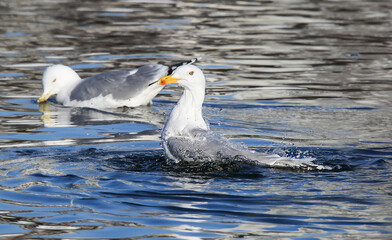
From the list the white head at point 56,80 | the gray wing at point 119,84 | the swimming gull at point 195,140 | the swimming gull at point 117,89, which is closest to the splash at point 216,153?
the swimming gull at point 195,140

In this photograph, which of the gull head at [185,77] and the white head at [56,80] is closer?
the gull head at [185,77]

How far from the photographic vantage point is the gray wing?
40.9ft

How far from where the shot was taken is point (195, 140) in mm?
8562

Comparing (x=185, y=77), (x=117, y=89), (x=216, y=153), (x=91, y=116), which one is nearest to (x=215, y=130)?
(x=185, y=77)

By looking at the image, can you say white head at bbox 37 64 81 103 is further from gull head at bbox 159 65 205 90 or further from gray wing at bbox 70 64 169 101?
gull head at bbox 159 65 205 90

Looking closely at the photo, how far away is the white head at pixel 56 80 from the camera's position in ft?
43.1

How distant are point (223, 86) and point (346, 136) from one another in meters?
4.29

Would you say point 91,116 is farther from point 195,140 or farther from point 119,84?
point 195,140

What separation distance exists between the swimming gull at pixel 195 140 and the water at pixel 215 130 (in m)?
0.12

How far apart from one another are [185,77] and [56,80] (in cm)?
497

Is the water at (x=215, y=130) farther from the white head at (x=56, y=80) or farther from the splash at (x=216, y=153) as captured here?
the white head at (x=56, y=80)

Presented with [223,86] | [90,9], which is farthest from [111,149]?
[90,9]

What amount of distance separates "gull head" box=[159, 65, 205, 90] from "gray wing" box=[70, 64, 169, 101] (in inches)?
139

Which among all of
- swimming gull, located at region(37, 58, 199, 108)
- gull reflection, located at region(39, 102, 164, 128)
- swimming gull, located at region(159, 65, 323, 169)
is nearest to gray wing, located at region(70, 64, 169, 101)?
swimming gull, located at region(37, 58, 199, 108)
